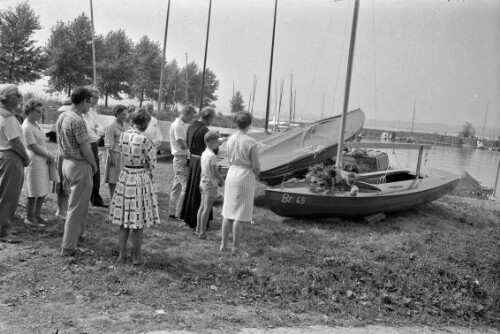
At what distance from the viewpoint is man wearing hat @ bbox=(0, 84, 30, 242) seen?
5500mm

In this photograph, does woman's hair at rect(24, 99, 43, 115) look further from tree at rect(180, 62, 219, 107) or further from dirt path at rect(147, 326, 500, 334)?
tree at rect(180, 62, 219, 107)

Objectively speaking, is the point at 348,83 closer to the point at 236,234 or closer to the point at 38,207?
the point at 236,234

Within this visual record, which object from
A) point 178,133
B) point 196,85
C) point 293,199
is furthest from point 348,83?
point 196,85

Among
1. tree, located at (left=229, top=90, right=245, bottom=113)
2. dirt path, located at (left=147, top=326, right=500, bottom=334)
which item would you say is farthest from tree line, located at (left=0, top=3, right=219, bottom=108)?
dirt path, located at (left=147, top=326, right=500, bottom=334)

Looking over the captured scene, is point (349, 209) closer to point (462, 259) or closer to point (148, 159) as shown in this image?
point (462, 259)

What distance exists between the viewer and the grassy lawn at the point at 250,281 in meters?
4.14

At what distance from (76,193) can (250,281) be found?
219 centimetres

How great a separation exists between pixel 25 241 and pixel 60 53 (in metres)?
34.3

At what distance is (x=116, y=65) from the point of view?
3969 cm

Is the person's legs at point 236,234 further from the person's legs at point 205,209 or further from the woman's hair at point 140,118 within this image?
the woman's hair at point 140,118

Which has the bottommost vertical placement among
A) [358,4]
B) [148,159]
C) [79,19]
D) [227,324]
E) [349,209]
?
[227,324]

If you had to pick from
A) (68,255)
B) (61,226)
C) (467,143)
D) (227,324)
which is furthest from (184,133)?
(467,143)

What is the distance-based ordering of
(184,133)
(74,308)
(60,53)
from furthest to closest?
(60,53), (184,133), (74,308)

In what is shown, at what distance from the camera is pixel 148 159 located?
5.02m
